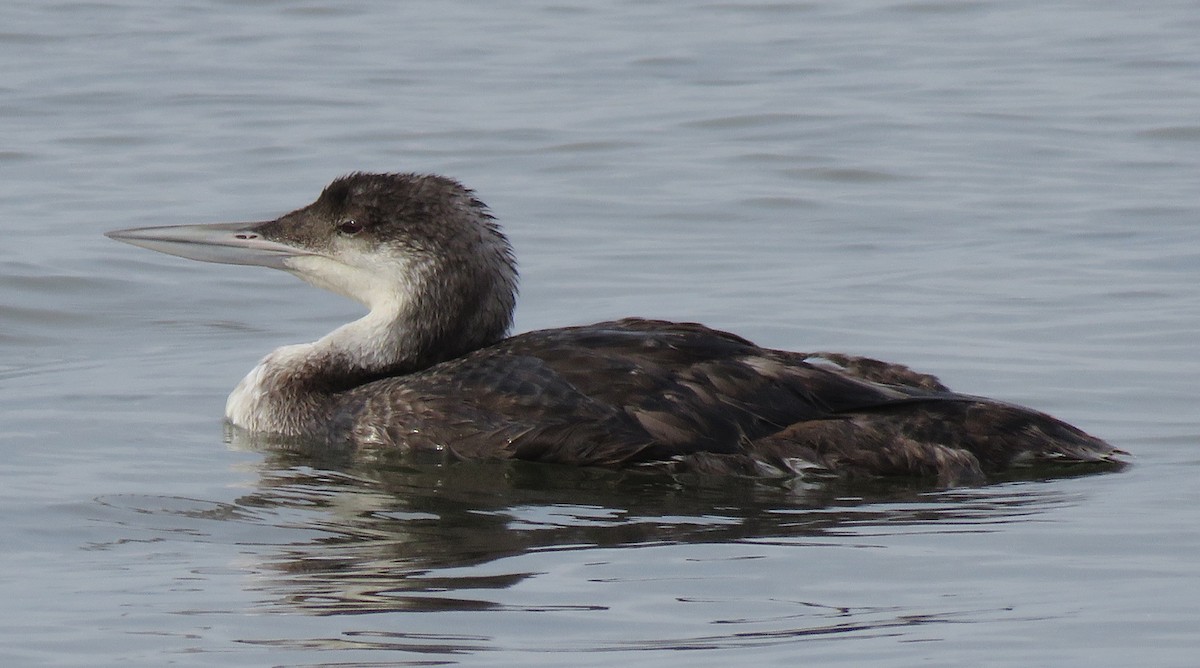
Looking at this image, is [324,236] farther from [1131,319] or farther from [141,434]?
[1131,319]

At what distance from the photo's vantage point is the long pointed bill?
27.2ft

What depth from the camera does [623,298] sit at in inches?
394

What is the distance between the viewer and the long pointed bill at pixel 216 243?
8281 mm

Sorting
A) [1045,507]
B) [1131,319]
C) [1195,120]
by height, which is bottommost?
[1045,507]

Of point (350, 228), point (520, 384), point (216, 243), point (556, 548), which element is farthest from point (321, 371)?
point (556, 548)

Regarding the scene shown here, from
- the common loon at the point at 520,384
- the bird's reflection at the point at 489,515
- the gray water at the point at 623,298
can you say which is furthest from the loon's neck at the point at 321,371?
the bird's reflection at the point at 489,515

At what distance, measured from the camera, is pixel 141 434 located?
25.6ft

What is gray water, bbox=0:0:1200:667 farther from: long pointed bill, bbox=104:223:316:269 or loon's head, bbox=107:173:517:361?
loon's head, bbox=107:173:517:361

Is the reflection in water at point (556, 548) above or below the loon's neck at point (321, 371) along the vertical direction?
below

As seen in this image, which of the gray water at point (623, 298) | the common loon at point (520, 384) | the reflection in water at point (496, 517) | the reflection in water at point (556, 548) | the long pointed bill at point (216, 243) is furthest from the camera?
the long pointed bill at point (216, 243)

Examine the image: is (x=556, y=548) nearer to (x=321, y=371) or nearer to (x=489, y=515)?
(x=489, y=515)

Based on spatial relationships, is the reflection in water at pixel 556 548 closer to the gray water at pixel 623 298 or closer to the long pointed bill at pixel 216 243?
the gray water at pixel 623 298

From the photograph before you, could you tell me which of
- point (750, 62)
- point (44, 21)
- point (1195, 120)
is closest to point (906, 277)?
point (1195, 120)

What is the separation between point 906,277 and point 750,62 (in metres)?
7.33
